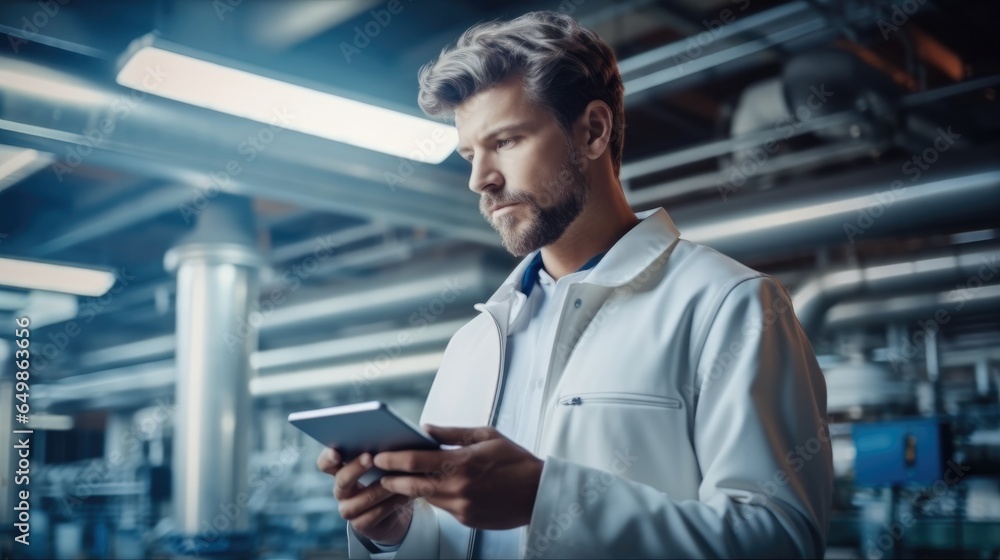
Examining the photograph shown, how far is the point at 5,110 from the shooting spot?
7.63 ft

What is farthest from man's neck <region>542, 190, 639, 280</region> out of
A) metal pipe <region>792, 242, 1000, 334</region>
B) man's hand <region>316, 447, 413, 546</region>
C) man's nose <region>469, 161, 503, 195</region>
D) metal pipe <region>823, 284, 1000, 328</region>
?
metal pipe <region>823, 284, 1000, 328</region>

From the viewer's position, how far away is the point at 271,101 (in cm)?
238

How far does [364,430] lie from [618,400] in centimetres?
31

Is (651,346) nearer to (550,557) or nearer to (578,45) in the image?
(550,557)

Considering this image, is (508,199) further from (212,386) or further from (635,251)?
(212,386)

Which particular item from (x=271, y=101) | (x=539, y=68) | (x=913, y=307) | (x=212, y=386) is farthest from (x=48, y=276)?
(x=913, y=307)

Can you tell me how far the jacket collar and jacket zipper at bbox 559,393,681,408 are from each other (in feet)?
0.54

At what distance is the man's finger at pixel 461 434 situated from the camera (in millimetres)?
885

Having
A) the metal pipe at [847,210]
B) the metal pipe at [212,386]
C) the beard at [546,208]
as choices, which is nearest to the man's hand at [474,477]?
the beard at [546,208]

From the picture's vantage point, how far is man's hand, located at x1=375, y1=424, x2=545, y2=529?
2.79ft

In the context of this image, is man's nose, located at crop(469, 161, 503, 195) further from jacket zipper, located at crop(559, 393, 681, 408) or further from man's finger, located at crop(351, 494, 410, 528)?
man's finger, located at crop(351, 494, 410, 528)

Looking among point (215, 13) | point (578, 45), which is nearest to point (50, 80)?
point (215, 13)

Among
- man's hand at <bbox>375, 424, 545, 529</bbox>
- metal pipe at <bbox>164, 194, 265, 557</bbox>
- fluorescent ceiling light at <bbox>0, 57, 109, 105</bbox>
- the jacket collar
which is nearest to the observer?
man's hand at <bbox>375, 424, 545, 529</bbox>

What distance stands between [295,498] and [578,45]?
29.9 feet
